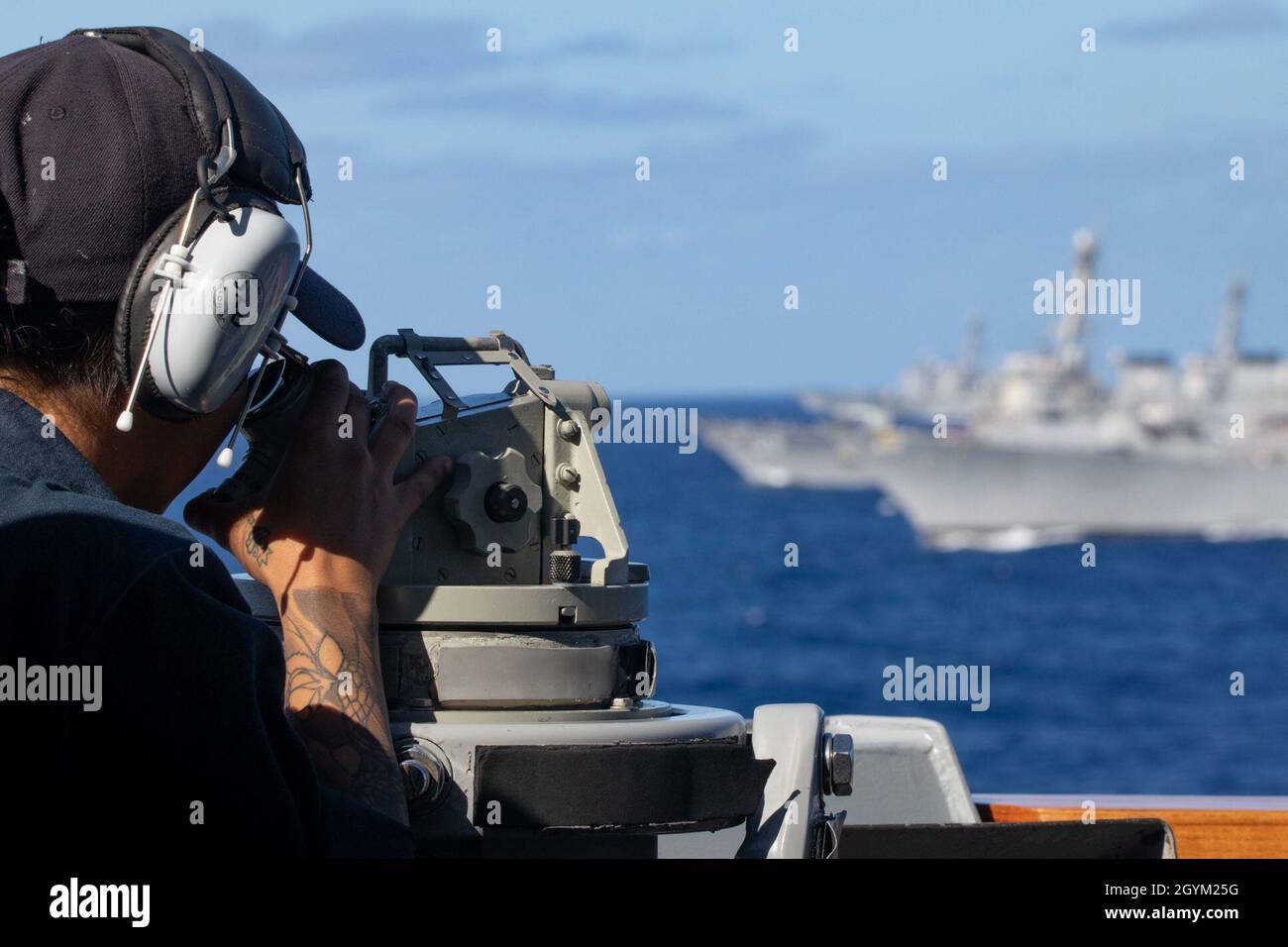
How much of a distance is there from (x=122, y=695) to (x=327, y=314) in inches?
27.8

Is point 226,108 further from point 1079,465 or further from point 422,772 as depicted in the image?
point 1079,465

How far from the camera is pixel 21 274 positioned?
5.88 ft

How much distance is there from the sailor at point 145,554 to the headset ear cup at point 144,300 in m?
0.01

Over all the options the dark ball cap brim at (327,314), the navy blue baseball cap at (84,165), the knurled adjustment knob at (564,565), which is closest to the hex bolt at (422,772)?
the knurled adjustment knob at (564,565)

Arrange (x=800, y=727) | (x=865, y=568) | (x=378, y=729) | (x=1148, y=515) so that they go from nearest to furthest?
(x=378, y=729) → (x=800, y=727) → (x=865, y=568) → (x=1148, y=515)

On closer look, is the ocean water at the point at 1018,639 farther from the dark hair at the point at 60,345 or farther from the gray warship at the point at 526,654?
the dark hair at the point at 60,345

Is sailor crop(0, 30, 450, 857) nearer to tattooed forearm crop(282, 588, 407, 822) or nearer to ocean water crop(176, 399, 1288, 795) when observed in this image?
tattooed forearm crop(282, 588, 407, 822)

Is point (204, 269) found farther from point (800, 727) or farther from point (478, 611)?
point (800, 727)

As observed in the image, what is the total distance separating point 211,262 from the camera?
191 cm

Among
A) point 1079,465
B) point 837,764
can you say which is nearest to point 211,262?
point 837,764

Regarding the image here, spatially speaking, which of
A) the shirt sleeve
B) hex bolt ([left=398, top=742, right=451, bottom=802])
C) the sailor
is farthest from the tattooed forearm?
the shirt sleeve

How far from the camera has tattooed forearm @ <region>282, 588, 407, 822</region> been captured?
211 cm
